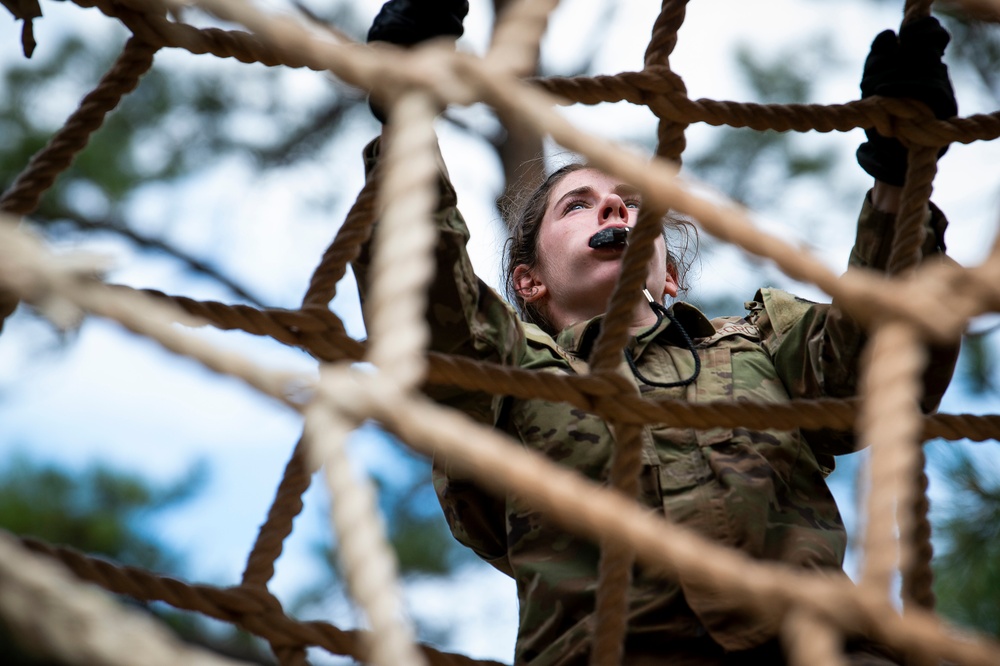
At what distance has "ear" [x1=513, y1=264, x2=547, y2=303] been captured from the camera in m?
1.61

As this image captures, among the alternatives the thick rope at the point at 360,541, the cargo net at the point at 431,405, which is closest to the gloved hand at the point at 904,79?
the cargo net at the point at 431,405

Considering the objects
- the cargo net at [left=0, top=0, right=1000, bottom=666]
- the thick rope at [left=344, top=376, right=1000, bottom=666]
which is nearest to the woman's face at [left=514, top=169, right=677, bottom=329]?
the cargo net at [left=0, top=0, right=1000, bottom=666]

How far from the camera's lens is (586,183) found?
159 centimetres

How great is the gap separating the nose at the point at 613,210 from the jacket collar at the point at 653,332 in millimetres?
171

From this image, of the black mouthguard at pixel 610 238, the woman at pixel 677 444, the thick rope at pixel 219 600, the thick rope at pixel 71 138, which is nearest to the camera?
the thick rope at pixel 219 600

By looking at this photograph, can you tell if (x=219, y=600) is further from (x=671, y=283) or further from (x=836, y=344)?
(x=671, y=283)

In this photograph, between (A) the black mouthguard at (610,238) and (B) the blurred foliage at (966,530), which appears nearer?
(A) the black mouthguard at (610,238)

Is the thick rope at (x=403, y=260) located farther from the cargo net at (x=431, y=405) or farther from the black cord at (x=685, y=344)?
the black cord at (x=685, y=344)

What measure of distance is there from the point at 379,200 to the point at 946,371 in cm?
61

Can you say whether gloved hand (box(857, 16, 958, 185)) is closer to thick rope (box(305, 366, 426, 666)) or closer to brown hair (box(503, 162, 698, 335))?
brown hair (box(503, 162, 698, 335))

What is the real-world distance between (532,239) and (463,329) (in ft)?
1.61

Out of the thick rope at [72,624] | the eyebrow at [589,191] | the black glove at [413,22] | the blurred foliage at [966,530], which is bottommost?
the thick rope at [72,624]

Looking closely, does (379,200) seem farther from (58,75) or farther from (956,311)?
(58,75)

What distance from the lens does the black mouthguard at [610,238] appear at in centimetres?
148
